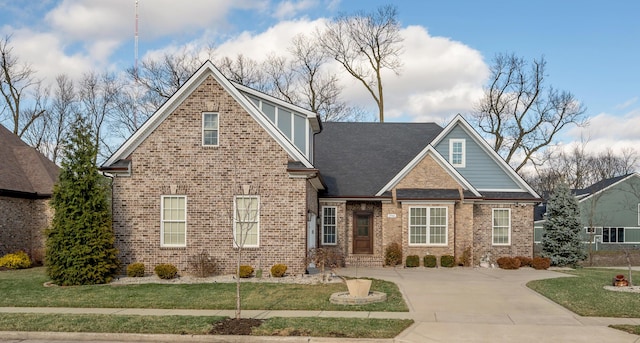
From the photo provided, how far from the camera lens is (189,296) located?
54.3 feet

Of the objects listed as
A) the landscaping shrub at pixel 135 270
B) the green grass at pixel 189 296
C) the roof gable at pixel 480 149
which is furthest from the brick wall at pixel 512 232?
the landscaping shrub at pixel 135 270

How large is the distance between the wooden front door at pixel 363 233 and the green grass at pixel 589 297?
883 centimetres

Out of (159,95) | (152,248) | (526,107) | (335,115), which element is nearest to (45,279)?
(152,248)

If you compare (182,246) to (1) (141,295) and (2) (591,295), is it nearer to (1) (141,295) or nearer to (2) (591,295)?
(1) (141,295)

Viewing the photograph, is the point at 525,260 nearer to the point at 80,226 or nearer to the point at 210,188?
the point at 210,188

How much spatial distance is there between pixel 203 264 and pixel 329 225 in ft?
27.9

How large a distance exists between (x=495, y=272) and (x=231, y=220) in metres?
11.2

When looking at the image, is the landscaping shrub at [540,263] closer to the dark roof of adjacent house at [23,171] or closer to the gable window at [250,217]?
the gable window at [250,217]

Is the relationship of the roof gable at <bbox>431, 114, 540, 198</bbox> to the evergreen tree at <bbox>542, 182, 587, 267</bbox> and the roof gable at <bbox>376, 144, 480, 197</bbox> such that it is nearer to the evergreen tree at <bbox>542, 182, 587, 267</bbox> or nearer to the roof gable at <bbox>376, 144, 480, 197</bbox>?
the roof gable at <bbox>376, 144, 480, 197</bbox>

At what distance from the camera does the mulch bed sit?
38.7 feet

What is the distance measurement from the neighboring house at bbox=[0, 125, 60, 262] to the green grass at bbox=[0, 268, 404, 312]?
25.4 feet

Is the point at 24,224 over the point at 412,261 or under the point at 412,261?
over

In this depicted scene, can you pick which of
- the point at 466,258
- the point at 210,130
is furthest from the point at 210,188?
the point at 466,258

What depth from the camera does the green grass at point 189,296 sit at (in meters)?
15.0
